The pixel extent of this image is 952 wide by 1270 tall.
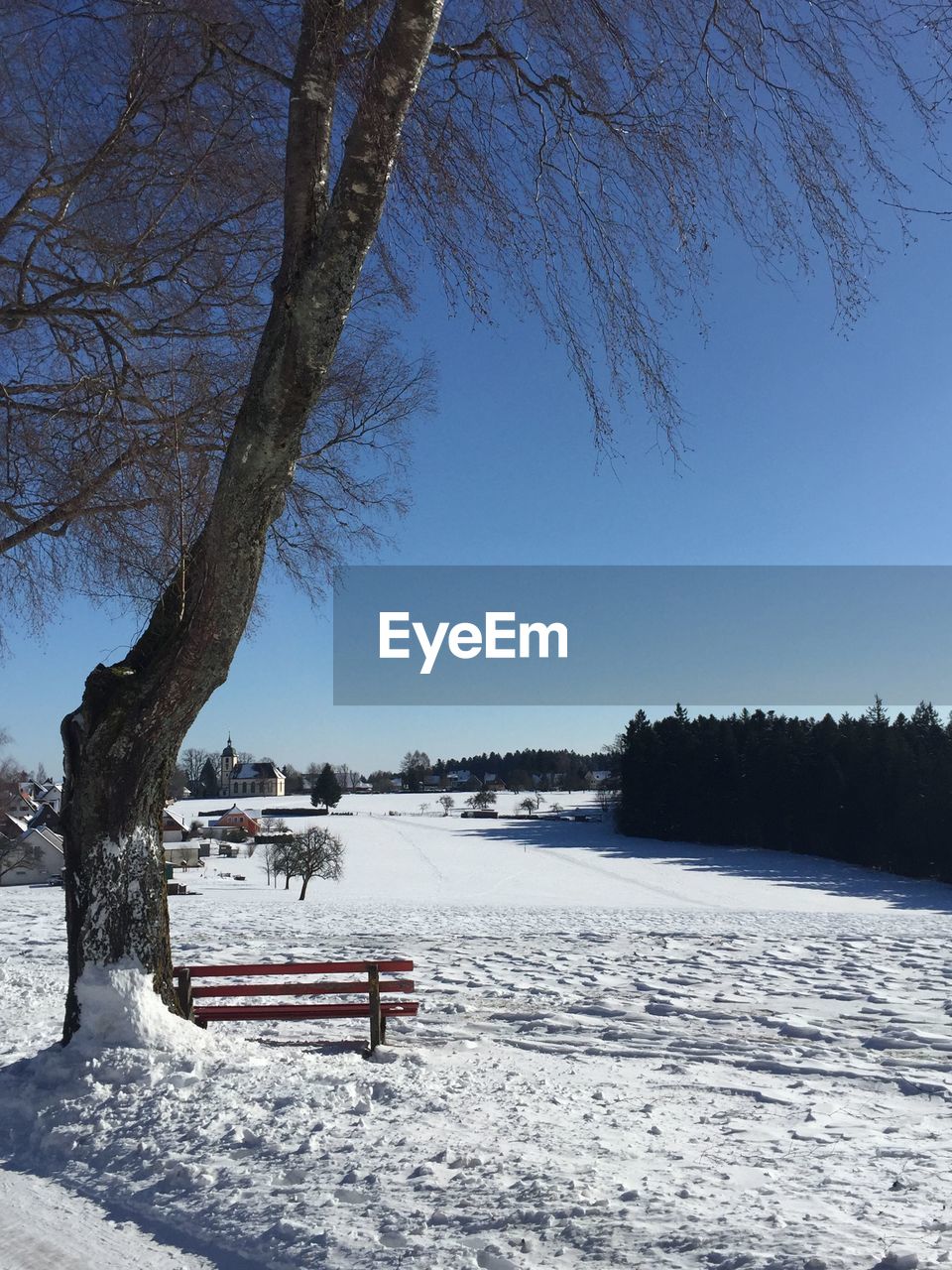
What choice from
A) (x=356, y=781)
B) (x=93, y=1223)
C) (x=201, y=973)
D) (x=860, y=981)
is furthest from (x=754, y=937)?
(x=356, y=781)

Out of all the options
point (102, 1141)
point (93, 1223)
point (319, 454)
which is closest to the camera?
point (93, 1223)

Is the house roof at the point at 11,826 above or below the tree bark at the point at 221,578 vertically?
below

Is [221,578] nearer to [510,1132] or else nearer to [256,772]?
[510,1132]

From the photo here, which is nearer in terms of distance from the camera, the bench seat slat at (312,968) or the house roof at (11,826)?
the bench seat slat at (312,968)

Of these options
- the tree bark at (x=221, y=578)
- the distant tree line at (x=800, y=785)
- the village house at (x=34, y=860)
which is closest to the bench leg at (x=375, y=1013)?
the tree bark at (x=221, y=578)

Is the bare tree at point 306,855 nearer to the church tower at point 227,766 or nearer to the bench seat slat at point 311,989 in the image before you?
the bench seat slat at point 311,989

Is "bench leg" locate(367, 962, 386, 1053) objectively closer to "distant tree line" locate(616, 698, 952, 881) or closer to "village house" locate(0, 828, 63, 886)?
"village house" locate(0, 828, 63, 886)

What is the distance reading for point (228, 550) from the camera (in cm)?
632

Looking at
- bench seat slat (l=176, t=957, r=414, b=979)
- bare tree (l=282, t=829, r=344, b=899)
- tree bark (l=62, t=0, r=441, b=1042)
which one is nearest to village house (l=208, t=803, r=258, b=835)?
bare tree (l=282, t=829, r=344, b=899)

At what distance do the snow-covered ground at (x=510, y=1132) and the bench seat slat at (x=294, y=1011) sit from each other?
0.84 feet

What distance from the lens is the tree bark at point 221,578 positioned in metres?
5.54

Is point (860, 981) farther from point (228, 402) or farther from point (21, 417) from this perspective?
point (21, 417)

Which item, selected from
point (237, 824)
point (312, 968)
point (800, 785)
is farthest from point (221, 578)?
point (237, 824)

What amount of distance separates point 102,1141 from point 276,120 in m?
6.32
